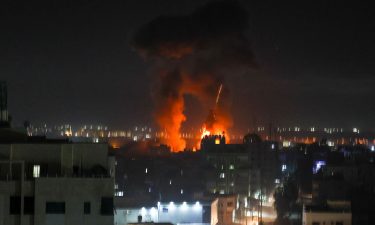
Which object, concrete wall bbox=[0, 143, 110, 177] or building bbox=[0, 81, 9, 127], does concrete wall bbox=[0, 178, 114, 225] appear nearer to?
concrete wall bbox=[0, 143, 110, 177]

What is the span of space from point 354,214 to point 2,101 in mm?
26796

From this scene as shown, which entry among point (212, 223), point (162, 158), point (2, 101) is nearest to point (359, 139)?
point (162, 158)

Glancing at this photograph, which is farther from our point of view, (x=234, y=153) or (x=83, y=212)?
(x=234, y=153)

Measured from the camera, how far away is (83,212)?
772cm

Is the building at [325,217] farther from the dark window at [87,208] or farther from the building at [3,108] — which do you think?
the dark window at [87,208]

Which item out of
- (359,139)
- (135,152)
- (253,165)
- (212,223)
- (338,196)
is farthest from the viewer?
(359,139)

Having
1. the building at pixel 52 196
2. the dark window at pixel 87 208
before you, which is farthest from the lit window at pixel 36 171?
the dark window at pixel 87 208

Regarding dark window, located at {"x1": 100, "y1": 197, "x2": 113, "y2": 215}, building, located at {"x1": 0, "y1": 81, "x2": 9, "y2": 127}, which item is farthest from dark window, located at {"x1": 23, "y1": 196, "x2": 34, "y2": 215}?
building, located at {"x1": 0, "y1": 81, "x2": 9, "y2": 127}

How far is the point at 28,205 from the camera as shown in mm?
7723

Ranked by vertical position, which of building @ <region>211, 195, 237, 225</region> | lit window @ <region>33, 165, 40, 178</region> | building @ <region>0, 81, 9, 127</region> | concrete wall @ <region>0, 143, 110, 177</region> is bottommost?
building @ <region>211, 195, 237, 225</region>

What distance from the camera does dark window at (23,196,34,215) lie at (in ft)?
25.3

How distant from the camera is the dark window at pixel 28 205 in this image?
7711 millimetres

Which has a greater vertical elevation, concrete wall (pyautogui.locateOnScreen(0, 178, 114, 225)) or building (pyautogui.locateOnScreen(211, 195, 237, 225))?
concrete wall (pyautogui.locateOnScreen(0, 178, 114, 225))

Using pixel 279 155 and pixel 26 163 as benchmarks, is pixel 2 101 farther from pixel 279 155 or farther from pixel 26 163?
pixel 279 155
